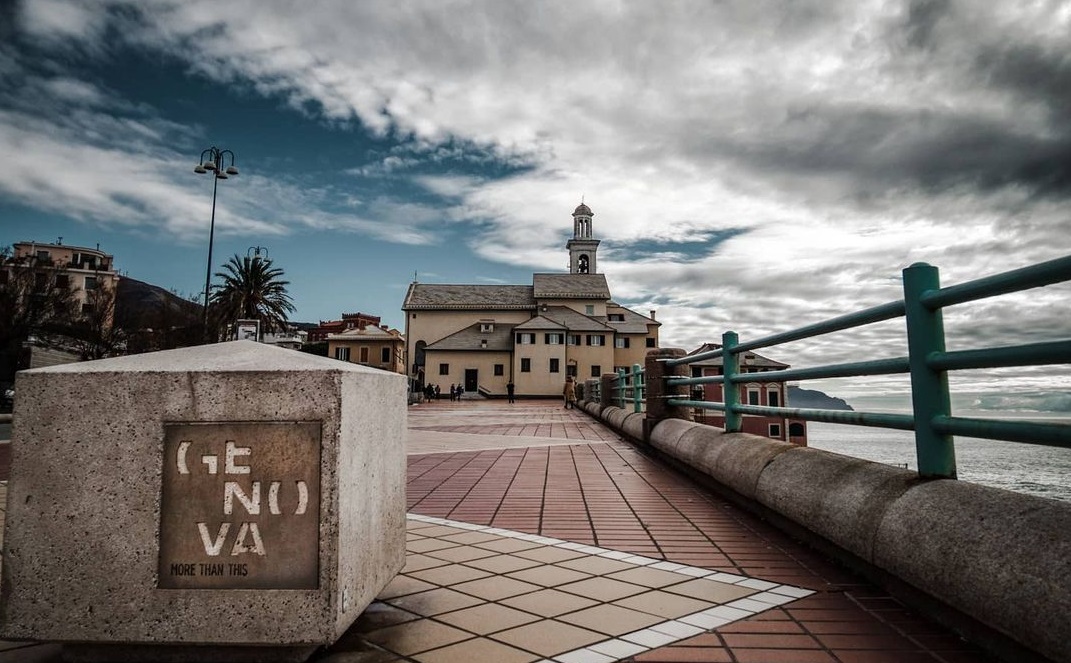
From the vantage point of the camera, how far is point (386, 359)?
70.6m

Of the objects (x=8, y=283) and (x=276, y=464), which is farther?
(x=8, y=283)

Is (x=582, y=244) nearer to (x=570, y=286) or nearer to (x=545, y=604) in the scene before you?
(x=570, y=286)

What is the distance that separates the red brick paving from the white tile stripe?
55 mm

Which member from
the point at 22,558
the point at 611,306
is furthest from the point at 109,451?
the point at 611,306

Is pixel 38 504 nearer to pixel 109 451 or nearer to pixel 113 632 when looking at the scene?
pixel 109 451

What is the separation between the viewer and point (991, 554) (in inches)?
80.8

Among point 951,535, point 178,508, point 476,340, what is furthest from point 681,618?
point 476,340

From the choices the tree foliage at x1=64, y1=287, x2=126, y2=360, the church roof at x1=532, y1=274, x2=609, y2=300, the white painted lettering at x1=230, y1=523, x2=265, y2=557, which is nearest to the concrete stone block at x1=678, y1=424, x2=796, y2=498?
the white painted lettering at x1=230, y1=523, x2=265, y2=557

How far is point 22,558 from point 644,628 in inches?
86.5

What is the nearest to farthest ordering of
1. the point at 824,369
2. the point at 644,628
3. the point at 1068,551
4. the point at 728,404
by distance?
the point at 1068,551 → the point at 644,628 → the point at 824,369 → the point at 728,404

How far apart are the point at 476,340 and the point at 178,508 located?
54.3m

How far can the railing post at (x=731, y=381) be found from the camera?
18.5 feet

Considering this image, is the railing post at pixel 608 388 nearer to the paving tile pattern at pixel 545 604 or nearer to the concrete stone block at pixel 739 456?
the concrete stone block at pixel 739 456

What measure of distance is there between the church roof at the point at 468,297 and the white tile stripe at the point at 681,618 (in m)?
57.7
